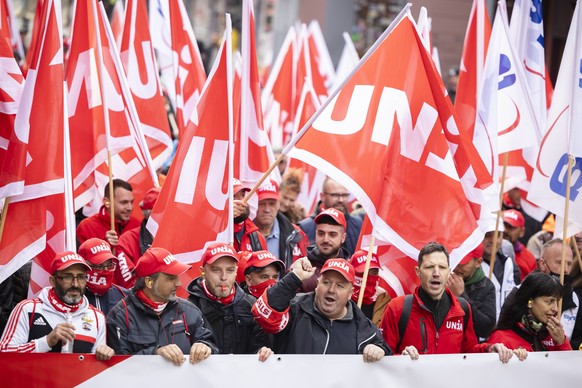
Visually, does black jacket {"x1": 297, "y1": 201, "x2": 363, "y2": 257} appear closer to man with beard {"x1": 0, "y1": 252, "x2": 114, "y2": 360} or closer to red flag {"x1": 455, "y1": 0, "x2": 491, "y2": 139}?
red flag {"x1": 455, "y1": 0, "x2": 491, "y2": 139}

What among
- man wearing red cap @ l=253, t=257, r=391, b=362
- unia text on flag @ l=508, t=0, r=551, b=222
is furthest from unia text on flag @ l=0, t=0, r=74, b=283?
unia text on flag @ l=508, t=0, r=551, b=222

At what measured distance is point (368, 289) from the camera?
751 cm

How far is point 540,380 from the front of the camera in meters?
6.50

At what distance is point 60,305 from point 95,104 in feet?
10.2

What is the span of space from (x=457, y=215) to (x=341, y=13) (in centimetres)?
2434

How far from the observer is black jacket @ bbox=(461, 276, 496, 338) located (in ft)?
25.0

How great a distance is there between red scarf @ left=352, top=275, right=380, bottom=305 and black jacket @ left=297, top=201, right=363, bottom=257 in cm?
160

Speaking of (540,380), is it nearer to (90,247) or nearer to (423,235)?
(423,235)

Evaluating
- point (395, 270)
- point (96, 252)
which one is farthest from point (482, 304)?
point (96, 252)

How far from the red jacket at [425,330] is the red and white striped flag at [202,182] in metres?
1.40

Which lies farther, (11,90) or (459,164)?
(11,90)

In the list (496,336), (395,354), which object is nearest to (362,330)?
(395,354)

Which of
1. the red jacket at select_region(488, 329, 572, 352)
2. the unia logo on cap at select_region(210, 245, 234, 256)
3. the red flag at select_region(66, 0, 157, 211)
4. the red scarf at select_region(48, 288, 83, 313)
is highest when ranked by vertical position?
the red flag at select_region(66, 0, 157, 211)

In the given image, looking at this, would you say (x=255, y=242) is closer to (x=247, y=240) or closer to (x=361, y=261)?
(x=247, y=240)
